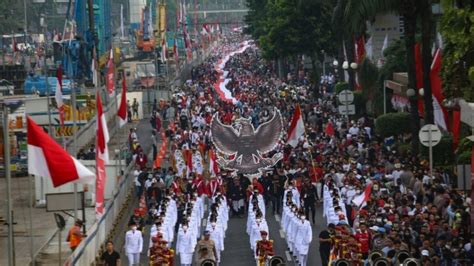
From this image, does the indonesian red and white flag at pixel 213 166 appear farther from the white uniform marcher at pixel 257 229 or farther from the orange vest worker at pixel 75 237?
the orange vest worker at pixel 75 237

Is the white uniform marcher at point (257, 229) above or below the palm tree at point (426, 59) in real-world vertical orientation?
below

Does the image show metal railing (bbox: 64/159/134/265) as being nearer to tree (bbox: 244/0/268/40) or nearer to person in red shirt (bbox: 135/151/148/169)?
person in red shirt (bbox: 135/151/148/169)

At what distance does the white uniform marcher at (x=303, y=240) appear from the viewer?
2947 centimetres

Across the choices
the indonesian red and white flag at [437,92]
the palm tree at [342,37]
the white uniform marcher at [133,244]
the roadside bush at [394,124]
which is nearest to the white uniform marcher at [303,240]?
the white uniform marcher at [133,244]

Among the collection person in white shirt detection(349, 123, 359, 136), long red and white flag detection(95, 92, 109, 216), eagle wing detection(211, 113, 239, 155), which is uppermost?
long red and white flag detection(95, 92, 109, 216)

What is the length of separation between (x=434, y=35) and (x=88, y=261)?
23793mm

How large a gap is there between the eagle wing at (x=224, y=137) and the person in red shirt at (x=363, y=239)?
42.6 ft

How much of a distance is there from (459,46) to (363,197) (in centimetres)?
665

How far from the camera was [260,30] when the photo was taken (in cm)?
10406

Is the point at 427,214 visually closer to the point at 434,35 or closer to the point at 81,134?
the point at 434,35

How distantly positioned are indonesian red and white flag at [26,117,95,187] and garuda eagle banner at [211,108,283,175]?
674 inches

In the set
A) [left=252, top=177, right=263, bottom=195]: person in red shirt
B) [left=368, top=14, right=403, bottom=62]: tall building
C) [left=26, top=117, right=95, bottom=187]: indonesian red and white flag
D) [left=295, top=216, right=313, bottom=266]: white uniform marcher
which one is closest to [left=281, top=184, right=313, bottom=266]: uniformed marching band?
[left=295, top=216, right=313, bottom=266]: white uniform marcher

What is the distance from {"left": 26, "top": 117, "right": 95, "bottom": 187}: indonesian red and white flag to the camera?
21812 millimetres

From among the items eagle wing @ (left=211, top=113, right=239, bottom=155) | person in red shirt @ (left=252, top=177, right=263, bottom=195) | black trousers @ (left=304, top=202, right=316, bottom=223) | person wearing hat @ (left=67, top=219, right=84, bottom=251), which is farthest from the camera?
eagle wing @ (left=211, top=113, right=239, bottom=155)
